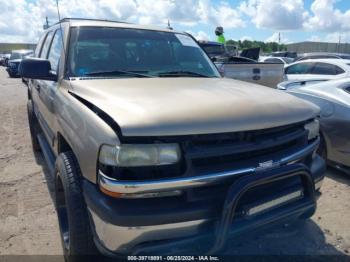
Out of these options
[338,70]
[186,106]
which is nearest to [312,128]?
[186,106]

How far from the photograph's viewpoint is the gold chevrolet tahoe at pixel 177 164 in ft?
6.37

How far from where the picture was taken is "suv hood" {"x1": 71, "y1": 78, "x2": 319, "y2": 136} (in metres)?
1.97

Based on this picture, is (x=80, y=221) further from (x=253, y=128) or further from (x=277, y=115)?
(x=277, y=115)

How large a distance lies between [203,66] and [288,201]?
72.4 inches

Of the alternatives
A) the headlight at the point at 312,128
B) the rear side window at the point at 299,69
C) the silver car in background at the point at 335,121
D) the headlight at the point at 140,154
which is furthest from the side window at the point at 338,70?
the headlight at the point at 140,154

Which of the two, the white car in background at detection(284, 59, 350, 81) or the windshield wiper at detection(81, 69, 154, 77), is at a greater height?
the windshield wiper at detection(81, 69, 154, 77)

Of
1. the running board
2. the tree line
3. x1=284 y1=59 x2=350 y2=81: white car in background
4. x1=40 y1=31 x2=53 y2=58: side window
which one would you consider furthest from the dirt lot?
the tree line

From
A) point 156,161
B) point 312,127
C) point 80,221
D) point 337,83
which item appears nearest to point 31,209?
point 80,221

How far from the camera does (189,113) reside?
2068mm

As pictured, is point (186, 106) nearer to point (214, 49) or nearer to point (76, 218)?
point (76, 218)

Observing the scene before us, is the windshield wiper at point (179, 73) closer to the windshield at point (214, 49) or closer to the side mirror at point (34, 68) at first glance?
the side mirror at point (34, 68)

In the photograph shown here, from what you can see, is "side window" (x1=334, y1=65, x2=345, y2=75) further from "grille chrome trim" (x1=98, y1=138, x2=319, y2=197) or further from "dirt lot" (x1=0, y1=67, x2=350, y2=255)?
"grille chrome trim" (x1=98, y1=138, x2=319, y2=197)

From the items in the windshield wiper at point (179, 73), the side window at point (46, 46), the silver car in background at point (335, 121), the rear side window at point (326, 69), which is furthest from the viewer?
the rear side window at point (326, 69)

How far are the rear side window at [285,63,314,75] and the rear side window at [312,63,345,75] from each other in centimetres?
20
